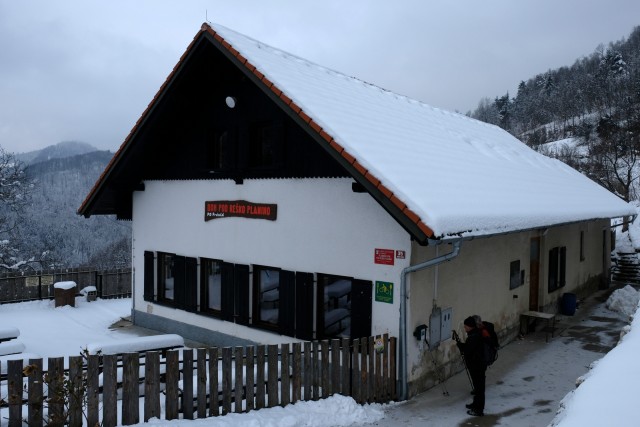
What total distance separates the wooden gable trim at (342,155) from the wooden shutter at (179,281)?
539 cm

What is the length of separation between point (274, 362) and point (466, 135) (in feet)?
35.3

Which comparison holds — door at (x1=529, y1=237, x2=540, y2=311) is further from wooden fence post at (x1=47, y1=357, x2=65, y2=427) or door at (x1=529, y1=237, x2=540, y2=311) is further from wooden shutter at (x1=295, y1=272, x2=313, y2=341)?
wooden fence post at (x1=47, y1=357, x2=65, y2=427)

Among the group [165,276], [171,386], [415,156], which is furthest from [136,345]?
[415,156]

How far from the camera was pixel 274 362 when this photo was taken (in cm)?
674

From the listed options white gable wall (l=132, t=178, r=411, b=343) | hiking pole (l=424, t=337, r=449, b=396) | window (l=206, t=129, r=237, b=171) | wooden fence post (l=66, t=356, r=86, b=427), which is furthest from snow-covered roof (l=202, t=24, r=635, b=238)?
wooden fence post (l=66, t=356, r=86, b=427)

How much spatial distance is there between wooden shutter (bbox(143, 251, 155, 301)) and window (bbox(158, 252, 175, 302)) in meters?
0.21

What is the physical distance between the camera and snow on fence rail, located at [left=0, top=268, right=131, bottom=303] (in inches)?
643

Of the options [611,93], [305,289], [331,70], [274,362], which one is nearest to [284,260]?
[305,289]

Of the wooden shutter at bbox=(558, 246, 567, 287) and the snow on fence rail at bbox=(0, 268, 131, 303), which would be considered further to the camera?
the snow on fence rail at bbox=(0, 268, 131, 303)

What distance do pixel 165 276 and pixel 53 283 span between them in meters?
7.07

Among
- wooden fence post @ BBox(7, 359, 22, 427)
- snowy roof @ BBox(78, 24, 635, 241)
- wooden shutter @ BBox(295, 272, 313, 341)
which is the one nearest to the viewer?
wooden fence post @ BBox(7, 359, 22, 427)

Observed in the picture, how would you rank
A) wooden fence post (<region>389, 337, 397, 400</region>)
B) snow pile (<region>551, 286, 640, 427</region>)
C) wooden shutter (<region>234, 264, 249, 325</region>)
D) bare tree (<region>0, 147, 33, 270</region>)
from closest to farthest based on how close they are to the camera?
snow pile (<region>551, 286, 640, 427</region>), wooden fence post (<region>389, 337, 397, 400</region>), wooden shutter (<region>234, 264, 249, 325</region>), bare tree (<region>0, 147, 33, 270</region>)

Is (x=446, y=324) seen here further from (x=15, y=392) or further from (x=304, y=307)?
(x=15, y=392)

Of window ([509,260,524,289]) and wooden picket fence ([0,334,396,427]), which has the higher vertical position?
window ([509,260,524,289])
